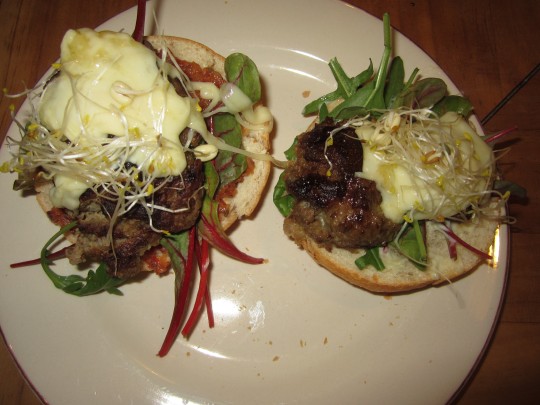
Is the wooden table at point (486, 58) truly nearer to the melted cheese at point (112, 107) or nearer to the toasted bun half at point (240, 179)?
the toasted bun half at point (240, 179)

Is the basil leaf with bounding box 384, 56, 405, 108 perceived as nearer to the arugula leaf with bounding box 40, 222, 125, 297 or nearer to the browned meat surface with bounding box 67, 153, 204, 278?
the browned meat surface with bounding box 67, 153, 204, 278

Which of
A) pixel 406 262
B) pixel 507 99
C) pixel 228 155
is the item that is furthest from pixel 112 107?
pixel 507 99

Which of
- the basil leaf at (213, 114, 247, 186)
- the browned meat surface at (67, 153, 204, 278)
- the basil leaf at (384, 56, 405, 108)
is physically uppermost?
the basil leaf at (384, 56, 405, 108)

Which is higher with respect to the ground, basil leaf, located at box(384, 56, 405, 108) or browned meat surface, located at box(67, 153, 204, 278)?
basil leaf, located at box(384, 56, 405, 108)

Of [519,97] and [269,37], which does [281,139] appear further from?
[519,97]

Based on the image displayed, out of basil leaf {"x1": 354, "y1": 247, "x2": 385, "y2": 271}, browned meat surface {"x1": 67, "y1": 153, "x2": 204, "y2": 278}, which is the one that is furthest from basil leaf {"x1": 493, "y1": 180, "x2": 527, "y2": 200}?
browned meat surface {"x1": 67, "y1": 153, "x2": 204, "y2": 278}

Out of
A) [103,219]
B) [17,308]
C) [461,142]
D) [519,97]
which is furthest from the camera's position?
[519,97]

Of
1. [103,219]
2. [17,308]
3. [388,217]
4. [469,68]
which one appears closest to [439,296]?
[388,217]

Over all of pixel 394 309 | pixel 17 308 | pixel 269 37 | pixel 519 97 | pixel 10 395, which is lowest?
pixel 10 395
